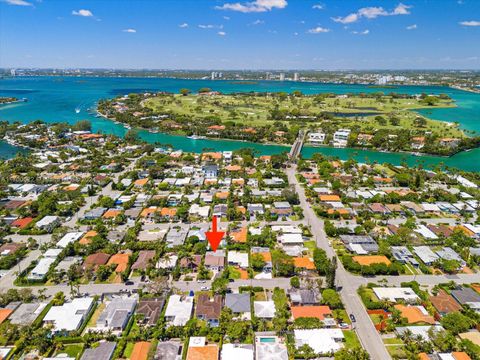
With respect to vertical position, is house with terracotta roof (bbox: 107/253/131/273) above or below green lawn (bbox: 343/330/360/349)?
above

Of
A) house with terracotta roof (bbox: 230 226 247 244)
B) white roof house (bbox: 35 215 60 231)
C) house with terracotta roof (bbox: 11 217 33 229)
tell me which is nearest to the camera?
house with terracotta roof (bbox: 230 226 247 244)

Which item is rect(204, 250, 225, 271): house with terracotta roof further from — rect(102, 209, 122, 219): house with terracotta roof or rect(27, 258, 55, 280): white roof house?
rect(102, 209, 122, 219): house with terracotta roof

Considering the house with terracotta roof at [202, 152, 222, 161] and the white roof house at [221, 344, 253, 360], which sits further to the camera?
the house with terracotta roof at [202, 152, 222, 161]

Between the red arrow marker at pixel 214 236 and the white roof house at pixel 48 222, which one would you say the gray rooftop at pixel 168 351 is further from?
the white roof house at pixel 48 222

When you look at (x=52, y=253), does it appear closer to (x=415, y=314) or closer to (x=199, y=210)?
(x=199, y=210)

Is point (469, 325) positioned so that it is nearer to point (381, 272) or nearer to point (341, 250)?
point (381, 272)

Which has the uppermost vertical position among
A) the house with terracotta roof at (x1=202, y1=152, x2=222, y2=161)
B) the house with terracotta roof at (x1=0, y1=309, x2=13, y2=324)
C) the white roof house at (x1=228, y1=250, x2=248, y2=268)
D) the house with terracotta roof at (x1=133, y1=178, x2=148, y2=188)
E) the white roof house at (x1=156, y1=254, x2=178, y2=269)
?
the house with terracotta roof at (x1=202, y1=152, x2=222, y2=161)

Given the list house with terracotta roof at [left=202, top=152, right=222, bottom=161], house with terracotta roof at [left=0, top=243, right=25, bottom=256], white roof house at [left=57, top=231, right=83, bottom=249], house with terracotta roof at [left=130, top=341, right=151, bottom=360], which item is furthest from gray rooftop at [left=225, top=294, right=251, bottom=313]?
house with terracotta roof at [left=202, top=152, right=222, bottom=161]
